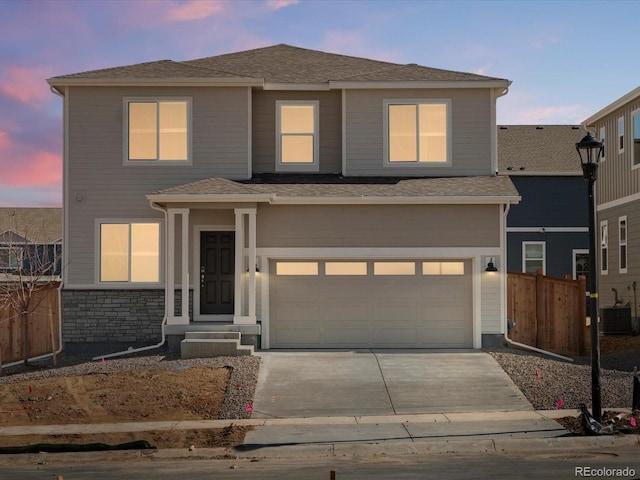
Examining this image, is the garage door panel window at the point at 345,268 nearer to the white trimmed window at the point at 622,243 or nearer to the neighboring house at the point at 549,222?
the white trimmed window at the point at 622,243

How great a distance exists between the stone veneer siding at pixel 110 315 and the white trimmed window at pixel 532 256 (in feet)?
59.7

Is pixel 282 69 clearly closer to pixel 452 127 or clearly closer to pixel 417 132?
pixel 417 132

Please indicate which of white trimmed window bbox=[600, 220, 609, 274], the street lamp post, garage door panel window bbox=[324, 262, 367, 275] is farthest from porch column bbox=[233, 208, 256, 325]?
white trimmed window bbox=[600, 220, 609, 274]

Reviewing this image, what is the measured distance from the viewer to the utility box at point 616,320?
74.6 feet

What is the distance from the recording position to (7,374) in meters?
16.6

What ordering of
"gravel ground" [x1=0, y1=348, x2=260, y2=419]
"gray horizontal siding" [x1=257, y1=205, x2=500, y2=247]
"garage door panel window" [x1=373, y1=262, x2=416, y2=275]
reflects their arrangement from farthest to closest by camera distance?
"garage door panel window" [x1=373, y1=262, x2=416, y2=275] < "gray horizontal siding" [x1=257, y1=205, x2=500, y2=247] < "gravel ground" [x1=0, y1=348, x2=260, y2=419]

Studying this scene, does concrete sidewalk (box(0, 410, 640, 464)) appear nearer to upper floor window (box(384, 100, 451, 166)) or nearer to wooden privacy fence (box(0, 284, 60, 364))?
wooden privacy fence (box(0, 284, 60, 364))

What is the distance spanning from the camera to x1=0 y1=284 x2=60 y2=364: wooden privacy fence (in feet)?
58.7

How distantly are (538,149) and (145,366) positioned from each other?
23428 millimetres

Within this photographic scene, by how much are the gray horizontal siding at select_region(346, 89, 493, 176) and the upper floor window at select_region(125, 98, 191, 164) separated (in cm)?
432

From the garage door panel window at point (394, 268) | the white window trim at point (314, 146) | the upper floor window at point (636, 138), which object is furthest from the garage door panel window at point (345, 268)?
the upper floor window at point (636, 138)

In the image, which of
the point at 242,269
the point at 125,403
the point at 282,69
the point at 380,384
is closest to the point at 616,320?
the point at 380,384

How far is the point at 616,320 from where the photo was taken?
22.8 metres

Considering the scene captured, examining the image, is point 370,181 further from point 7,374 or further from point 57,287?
point 7,374
